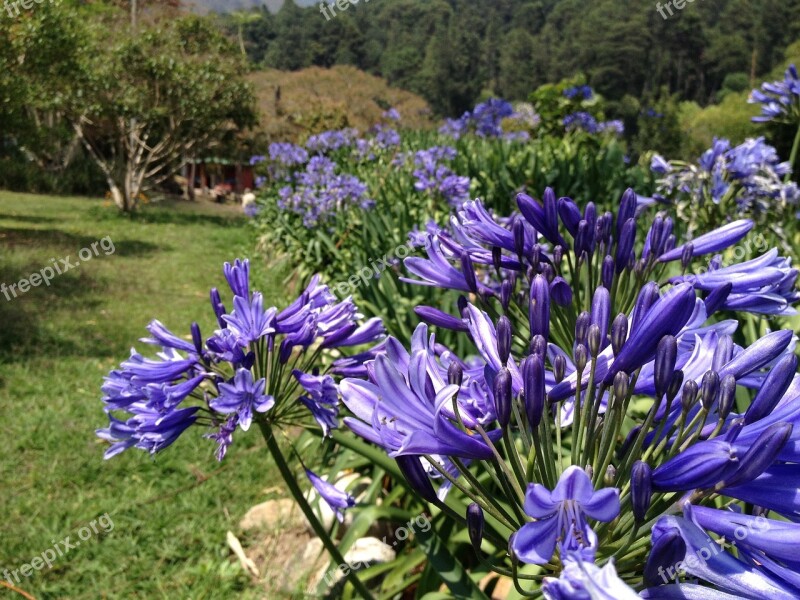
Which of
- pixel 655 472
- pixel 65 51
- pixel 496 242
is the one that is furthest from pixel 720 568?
pixel 65 51

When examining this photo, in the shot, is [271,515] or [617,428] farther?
[271,515]

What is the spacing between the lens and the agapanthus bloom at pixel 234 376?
1.36 metres

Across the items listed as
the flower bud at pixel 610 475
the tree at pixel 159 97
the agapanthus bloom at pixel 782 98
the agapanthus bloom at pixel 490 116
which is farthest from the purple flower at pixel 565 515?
the tree at pixel 159 97

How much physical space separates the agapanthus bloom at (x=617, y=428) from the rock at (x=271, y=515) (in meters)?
2.44

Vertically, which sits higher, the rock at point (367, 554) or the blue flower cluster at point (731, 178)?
the blue flower cluster at point (731, 178)

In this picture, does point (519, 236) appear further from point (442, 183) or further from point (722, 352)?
point (442, 183)

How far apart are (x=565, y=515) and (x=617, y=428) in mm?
164

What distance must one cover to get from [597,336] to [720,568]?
288 millimetres

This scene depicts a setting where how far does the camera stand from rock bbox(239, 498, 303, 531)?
323 centimetres

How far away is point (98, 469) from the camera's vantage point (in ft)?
12.9

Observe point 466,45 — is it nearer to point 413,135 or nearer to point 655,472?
point 413,135

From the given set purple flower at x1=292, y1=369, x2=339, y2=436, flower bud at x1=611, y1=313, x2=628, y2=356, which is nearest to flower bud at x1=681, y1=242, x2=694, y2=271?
flower bud at x1=611, y1=313, x2=628, y2=356

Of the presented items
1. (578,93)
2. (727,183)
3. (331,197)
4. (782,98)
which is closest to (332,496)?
(727,183)

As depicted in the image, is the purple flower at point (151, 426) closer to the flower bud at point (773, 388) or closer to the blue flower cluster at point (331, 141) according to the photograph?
the flower bud at point (773, 388)
